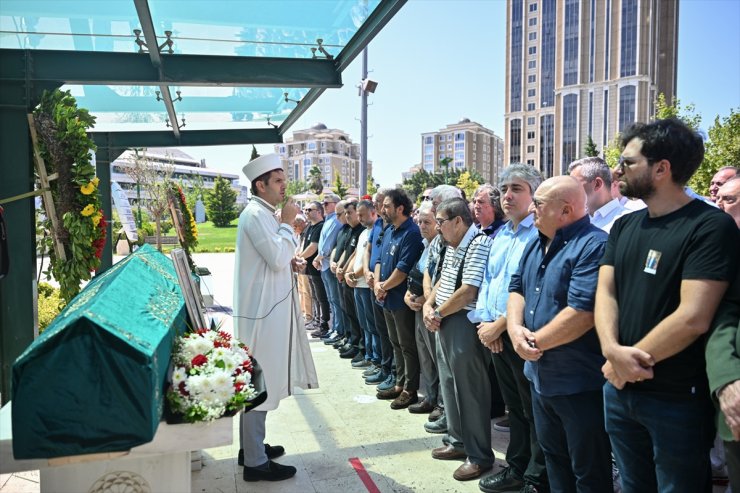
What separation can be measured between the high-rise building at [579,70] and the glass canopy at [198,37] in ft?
332

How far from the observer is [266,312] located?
160 inches

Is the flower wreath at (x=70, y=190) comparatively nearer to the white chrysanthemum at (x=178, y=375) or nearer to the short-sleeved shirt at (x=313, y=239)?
the white chrysanthemum at (x=178, y=375)

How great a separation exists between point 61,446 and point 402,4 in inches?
141

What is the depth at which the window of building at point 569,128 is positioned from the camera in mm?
104000

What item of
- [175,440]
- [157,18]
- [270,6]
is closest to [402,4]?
[270,6]

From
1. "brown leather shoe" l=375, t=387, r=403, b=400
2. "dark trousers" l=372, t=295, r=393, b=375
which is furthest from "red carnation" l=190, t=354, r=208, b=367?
"dark trousers" l=372, t=295, r=393, b=375

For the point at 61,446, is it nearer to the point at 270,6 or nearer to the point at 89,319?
the point at 89,319

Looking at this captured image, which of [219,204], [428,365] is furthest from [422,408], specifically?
[219,204]

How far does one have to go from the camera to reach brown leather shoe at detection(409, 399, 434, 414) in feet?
17.9

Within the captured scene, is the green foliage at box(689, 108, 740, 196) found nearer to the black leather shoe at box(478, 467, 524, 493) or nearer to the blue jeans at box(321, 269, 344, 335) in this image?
the blue jeans at box(321, 269, 344, 335)

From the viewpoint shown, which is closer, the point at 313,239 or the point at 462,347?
the point at 462,347

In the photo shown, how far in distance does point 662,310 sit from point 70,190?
4.32 m

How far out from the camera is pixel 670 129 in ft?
8.02

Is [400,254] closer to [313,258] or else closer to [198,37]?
[198,37]
